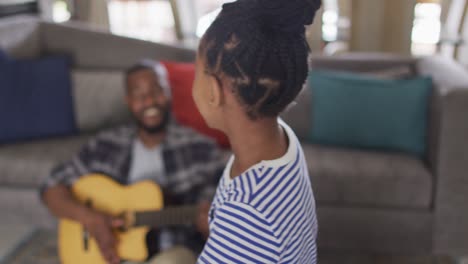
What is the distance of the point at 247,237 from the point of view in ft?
2.11

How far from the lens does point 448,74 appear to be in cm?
221

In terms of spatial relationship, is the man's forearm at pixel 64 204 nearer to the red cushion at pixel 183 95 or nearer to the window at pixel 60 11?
the red cushion at pixel 183 95

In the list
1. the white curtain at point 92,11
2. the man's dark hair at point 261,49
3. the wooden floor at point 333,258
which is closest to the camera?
the man's dark hair at point 261,49

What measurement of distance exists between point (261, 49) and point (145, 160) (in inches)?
48.5

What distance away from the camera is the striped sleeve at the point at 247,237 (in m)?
0.64

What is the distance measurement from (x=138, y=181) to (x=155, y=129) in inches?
7.8

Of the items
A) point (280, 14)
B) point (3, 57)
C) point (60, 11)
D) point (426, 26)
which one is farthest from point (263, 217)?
point (60, 11)

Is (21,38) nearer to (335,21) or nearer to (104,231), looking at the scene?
(104,231)

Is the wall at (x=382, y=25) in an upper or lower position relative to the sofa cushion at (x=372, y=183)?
upper

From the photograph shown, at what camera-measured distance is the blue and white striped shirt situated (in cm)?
64

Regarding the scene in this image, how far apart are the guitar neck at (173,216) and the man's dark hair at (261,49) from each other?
98 cm

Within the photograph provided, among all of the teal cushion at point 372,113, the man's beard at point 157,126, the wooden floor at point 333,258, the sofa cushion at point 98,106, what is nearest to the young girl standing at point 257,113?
the man's beard at point 157,126

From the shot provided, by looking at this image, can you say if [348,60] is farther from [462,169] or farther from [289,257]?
[289,257]

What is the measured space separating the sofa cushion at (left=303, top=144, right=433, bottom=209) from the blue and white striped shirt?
4.49ft
